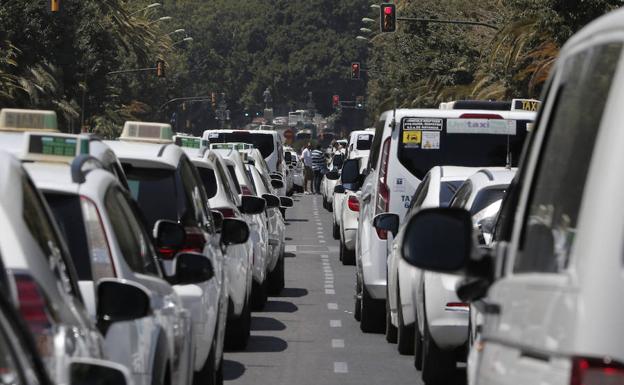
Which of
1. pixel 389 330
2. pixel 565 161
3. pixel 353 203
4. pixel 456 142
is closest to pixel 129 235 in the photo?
pixel 565 161

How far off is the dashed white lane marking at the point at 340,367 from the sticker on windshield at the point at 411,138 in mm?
2722

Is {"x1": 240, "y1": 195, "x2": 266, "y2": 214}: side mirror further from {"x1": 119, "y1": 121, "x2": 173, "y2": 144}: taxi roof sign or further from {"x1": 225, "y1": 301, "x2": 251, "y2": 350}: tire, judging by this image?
{"x1": 119, "y1": 121, "x2": 173, "y2": 144}: taxi roof sign

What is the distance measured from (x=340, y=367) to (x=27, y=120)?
457 centimetres

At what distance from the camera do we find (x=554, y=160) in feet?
14.9

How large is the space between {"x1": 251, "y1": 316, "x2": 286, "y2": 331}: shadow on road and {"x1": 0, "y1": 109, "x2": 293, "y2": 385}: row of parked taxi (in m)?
1.88

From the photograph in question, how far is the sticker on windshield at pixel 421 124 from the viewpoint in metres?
15.6

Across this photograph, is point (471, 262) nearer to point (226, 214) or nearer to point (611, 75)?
point (611, 75)

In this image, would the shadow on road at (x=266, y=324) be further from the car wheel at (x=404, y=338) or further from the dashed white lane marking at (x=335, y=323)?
the car wheel at (x=404, y=338)

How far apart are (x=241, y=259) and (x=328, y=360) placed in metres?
1.03

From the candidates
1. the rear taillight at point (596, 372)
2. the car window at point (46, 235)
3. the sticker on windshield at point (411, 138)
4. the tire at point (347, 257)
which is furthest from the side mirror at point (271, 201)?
the rear taillight at point (596, 372)

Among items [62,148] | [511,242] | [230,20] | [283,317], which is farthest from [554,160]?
[230,20]

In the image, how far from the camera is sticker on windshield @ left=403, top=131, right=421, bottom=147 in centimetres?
1566

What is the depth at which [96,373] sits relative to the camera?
456 centimetres

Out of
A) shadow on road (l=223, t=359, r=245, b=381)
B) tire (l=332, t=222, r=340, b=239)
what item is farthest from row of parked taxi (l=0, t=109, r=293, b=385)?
tire (l=332, t=222, r=340, b=239)
